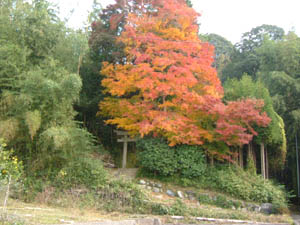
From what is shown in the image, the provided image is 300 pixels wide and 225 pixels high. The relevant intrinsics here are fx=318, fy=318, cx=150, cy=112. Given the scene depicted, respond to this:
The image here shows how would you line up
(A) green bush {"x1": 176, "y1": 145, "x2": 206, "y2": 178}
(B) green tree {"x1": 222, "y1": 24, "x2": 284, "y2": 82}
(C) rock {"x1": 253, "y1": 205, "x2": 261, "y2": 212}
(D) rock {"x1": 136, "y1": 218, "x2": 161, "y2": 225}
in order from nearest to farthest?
(D) rock {"x1": 136, "y1": 218, "x2": 161, "y2": 225}, (C) rock {"x1": 253, "y1": 205, "x2": 261, "y2": 212}, (A) green bush {"x1": 176, "y1": 145, "x2": 206, "y2": 178}, (B) green tree {"x1": 222, "y1": 24, "x2": 284, "y2": 82}

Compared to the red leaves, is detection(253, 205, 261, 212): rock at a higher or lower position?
lower

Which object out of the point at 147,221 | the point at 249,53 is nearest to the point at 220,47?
the point at 249,53

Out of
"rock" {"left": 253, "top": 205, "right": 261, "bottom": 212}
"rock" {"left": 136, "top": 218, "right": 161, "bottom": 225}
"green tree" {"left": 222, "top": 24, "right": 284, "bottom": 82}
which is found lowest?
"rock" {"left": 136, "top": 218, "right": 161, "bottom": 225}

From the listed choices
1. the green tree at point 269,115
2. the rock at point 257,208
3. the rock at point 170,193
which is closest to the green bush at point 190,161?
the rock at point 170,193

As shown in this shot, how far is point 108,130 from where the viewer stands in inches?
640

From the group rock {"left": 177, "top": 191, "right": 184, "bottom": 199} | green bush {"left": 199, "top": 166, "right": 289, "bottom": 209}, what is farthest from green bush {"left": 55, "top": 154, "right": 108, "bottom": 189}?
green bush {"left": 199, "top": 166, "right": 289, "bottom": 209}

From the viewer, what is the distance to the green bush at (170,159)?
40.1 ft

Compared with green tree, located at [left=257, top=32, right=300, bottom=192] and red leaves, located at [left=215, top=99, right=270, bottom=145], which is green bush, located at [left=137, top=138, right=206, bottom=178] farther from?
green tree, located at [left=257, top=32, right=300, bottom=192]

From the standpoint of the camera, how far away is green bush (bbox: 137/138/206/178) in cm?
1222

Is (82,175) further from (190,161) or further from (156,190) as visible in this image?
(190,161)

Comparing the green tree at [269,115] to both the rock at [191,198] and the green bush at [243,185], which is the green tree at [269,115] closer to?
the green bush at [243,185]

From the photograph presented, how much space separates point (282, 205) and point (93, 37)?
10.8m

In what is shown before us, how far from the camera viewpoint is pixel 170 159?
12.3 m

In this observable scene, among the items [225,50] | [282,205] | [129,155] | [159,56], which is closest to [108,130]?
[129,155]
